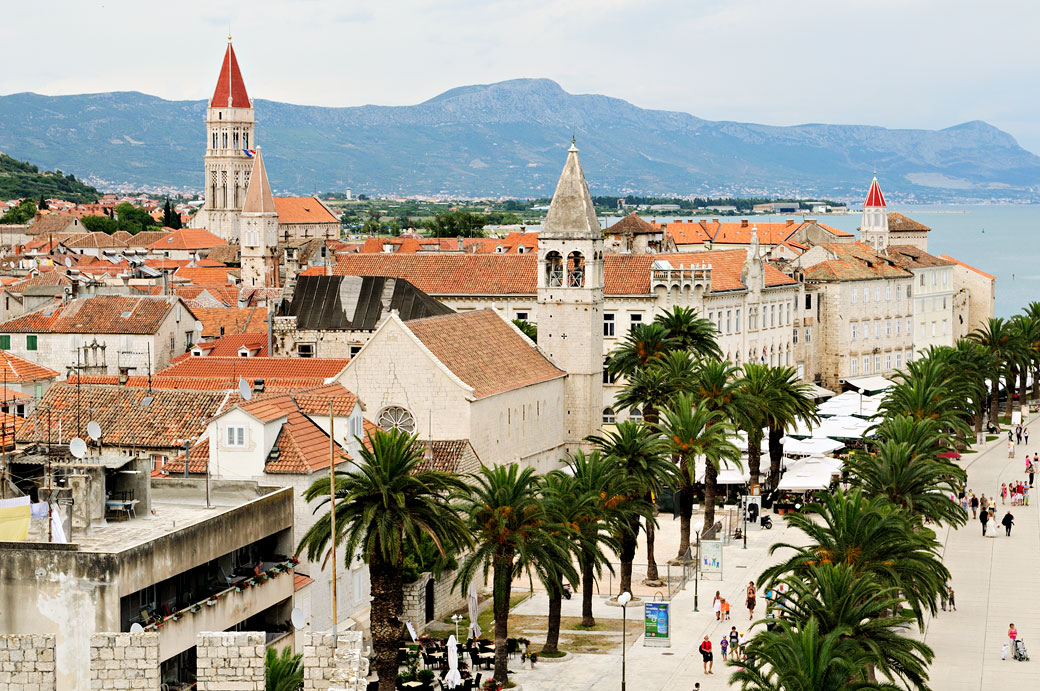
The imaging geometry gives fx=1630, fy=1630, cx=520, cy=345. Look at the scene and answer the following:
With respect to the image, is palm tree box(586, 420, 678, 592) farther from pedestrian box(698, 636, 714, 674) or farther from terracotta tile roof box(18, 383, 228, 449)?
terracotta tile roof box(18, 383, 228, 449)

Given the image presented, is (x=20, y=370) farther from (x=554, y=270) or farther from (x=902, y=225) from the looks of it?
(x=902, y=225)

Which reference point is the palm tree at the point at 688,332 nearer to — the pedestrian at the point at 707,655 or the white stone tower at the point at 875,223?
the pedestrian at the point at 707,655

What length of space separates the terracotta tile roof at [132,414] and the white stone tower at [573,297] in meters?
25.1

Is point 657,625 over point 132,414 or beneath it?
beneath

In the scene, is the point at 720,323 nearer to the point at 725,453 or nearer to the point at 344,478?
the point at 725,453

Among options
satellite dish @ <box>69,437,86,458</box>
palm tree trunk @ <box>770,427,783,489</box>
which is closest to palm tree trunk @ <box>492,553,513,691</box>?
satellite dish @ <box>69,437,86,458</box>

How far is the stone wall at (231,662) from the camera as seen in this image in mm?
23859

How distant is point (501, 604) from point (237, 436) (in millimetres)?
8844

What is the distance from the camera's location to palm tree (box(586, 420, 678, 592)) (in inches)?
2025

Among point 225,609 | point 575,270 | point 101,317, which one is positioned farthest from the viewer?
point 101,317

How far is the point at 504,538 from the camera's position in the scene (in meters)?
42.7

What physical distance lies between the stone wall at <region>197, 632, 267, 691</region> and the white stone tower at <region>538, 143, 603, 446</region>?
Answer: 51251 mm

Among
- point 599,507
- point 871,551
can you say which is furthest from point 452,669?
point 871,551

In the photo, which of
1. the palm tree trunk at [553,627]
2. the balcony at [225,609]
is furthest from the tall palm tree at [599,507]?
the balcony at [225,609]
